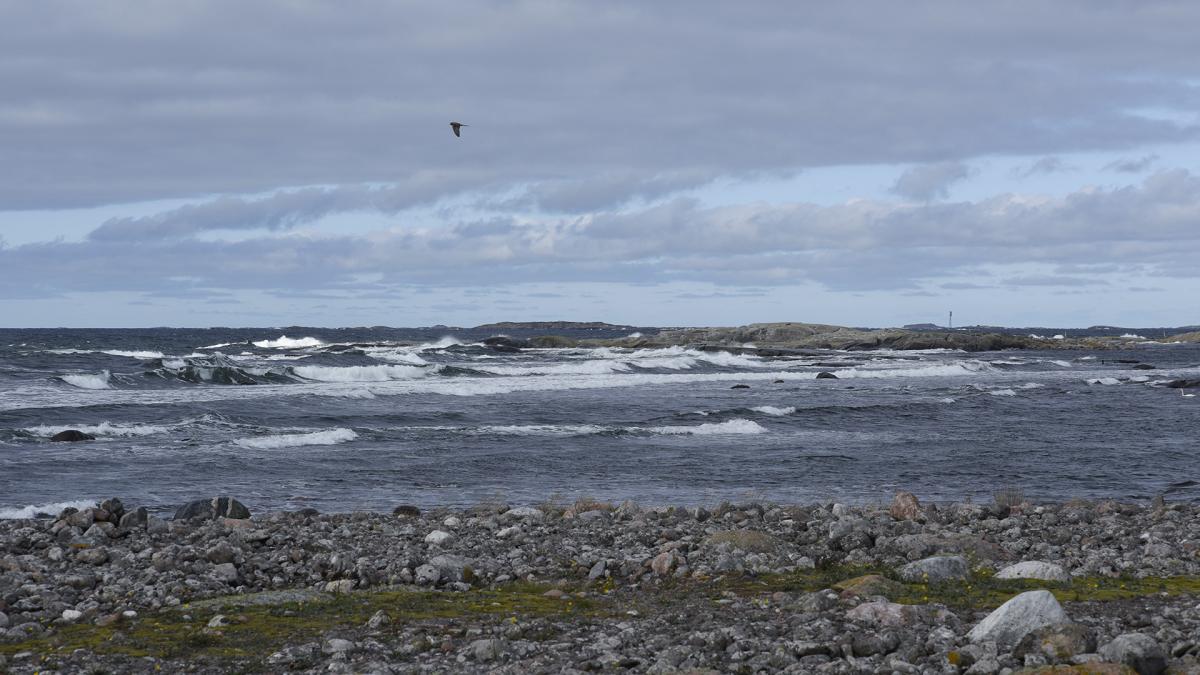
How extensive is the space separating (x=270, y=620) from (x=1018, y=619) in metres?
6.40

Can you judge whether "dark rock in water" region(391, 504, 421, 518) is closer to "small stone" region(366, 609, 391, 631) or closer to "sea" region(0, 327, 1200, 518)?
"sea" region(0, 327, 1200, 518)

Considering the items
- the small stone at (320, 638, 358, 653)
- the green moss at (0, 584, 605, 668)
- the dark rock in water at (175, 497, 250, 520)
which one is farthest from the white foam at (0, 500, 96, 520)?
the small stone at (320, 638, 358, 653)

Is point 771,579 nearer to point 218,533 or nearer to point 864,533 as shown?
point 864,533

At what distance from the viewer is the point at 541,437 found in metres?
32.8

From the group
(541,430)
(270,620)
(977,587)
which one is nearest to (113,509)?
(270,620)

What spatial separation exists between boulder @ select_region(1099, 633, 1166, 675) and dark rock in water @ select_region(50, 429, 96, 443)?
2770 centimetres

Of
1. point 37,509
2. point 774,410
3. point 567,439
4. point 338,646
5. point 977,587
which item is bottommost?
point 37,509

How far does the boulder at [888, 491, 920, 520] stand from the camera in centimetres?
1730

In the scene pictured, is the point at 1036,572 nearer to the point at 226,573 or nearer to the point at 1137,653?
the point at 1137,653

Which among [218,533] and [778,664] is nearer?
[778,664]

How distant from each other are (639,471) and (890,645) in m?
17.6

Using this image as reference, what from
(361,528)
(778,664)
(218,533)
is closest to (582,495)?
(361,528)

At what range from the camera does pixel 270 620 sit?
10.1m

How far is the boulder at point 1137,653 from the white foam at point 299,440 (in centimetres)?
2495
